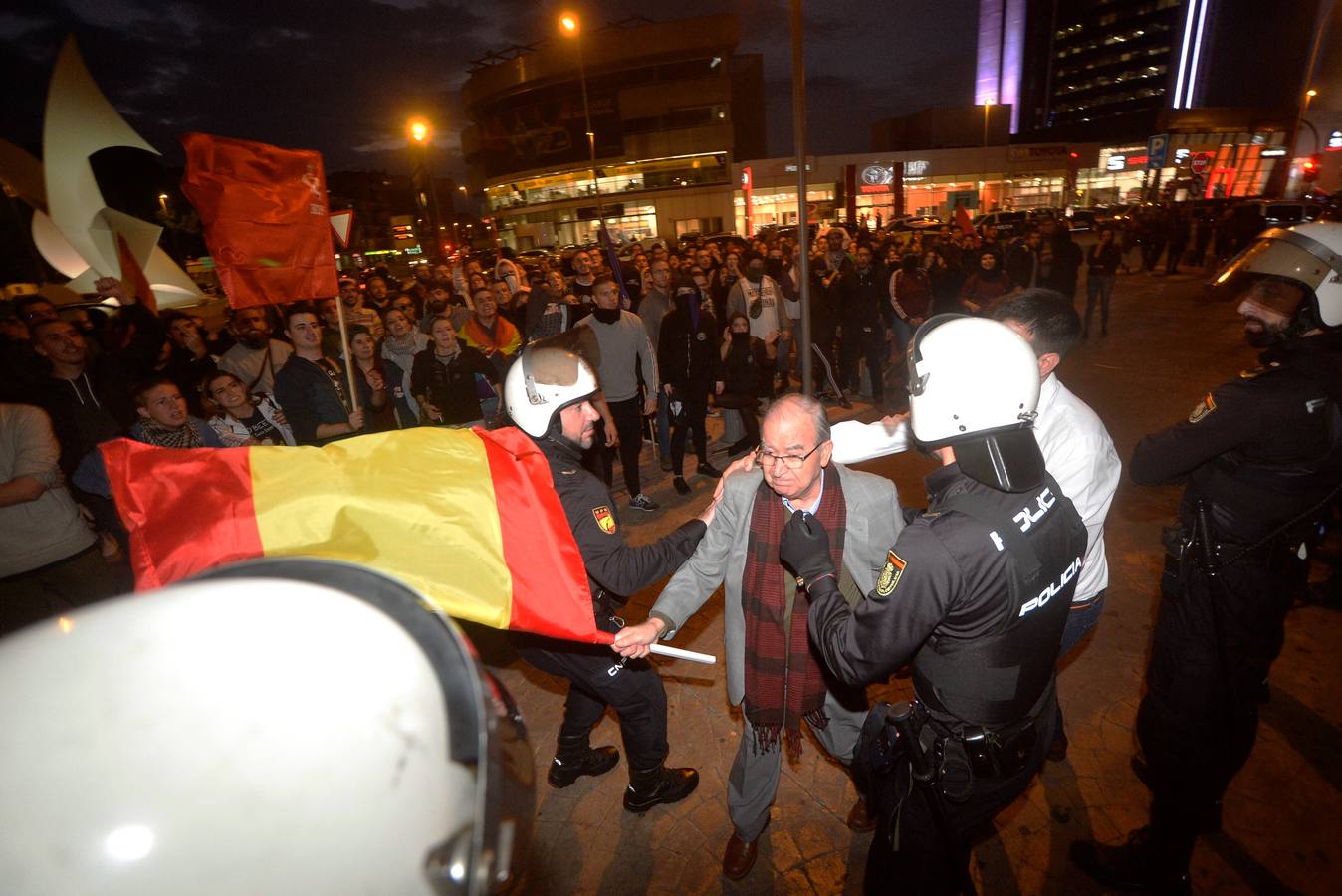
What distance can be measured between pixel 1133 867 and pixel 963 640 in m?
1.85

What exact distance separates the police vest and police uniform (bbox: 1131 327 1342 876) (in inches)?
42.7

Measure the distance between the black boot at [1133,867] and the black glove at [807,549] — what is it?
81.3 inches

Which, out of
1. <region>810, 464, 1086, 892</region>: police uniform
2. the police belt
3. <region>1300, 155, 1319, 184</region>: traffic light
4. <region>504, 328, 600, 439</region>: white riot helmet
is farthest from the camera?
<region>1300, 155, 1319, 184</region>: traffic light

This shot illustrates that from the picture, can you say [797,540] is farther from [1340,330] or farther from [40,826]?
[1340,330]

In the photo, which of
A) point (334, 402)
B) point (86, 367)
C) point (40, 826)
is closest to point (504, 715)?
point (40, 826)

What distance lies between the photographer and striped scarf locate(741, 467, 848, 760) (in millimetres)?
2461

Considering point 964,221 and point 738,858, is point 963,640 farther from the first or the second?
point 964,221

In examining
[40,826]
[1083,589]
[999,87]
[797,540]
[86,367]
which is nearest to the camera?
[40,826]

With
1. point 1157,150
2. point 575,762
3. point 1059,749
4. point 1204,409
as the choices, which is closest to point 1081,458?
point 1204,409

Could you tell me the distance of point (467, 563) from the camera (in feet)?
7.66

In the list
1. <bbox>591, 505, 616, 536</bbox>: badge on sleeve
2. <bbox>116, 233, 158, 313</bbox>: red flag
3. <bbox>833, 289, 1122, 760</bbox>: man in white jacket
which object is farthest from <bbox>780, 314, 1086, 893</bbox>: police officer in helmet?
<bbox>116, 233, 158, 313</bbox>: red flag

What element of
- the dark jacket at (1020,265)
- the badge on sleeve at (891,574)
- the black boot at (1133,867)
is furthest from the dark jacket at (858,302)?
the badge on sleeve at (891,574)

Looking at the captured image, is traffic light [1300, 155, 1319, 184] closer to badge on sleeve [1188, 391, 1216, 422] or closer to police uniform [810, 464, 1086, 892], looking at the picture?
badge on sleeve [1188, 391, 1216, 422]

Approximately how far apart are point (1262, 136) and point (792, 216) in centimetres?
4368
